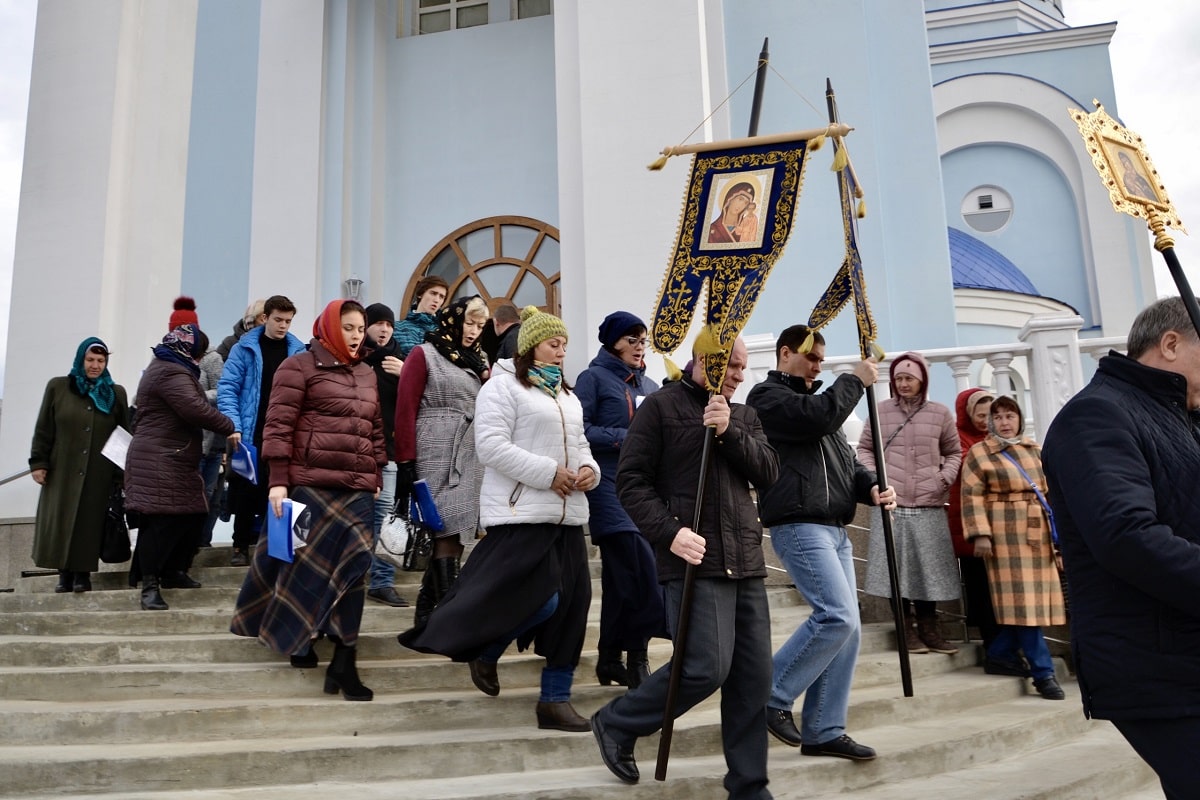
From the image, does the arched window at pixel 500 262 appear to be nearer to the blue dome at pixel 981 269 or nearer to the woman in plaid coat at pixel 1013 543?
the woman in plaid coat at pixel 1013 543

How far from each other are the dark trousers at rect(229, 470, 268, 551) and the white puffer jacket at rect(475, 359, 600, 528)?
7.76 ft

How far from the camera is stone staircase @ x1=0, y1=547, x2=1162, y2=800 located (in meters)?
4.23

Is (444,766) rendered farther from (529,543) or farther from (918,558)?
(918,558)

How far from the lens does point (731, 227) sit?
199 inches

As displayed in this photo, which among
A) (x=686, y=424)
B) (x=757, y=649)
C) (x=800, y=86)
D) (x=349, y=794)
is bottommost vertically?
(x=349, y=794)

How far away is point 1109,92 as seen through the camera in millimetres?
22484

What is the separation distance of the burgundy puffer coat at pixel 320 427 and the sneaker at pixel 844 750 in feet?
7.75

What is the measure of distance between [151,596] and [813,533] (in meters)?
3.74

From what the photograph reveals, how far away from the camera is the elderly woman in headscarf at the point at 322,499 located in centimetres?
495

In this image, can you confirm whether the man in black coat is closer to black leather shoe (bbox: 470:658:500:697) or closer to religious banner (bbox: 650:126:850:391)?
religious banner (bbox: 650:126:850:391)

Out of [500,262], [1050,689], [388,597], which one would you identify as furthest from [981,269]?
[388,597]

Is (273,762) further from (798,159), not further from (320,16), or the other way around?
(320,16)

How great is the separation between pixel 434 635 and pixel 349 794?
28.9 inches

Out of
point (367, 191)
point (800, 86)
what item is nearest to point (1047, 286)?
point (800, 86)
